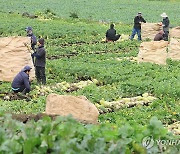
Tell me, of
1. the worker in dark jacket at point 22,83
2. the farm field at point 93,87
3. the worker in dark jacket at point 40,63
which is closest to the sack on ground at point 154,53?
the farm field at point 93,87

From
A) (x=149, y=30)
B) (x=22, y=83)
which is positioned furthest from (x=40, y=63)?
(x=149, y=30)

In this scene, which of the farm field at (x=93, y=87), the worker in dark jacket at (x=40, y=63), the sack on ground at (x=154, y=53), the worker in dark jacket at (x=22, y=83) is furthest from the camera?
the sack on ground at (x=154, y=53)

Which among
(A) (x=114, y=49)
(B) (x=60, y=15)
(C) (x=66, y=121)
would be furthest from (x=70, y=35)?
(C) (x=66, y=121)

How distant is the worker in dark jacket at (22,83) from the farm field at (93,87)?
0.32m

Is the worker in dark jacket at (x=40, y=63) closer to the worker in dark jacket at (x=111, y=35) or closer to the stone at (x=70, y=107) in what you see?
the stone at (x=70, y=107)

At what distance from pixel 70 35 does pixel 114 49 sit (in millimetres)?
4841

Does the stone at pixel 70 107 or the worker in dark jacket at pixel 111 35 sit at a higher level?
the stone at pixel 70 107

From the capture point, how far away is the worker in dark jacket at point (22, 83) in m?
15.9

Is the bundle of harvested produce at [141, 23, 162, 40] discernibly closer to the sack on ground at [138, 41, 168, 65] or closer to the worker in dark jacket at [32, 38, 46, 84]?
the sack on ground at [138, 41, 168, 65]

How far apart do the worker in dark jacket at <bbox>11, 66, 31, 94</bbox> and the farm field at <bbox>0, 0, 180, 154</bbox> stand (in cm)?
32

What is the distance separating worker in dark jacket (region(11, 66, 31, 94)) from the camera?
15852 mm

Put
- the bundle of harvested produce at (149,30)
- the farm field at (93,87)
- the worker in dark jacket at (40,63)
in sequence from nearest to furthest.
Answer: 1. the farm field at (93,87)
2. the worker in dark jacket at (40,63)
3. the bundle of harvested produce at (149,30)

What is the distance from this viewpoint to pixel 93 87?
54.0 ft

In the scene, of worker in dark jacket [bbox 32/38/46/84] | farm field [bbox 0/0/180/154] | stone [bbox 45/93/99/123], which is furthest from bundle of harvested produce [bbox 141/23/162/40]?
stone [bbox 45/93/99/123]
